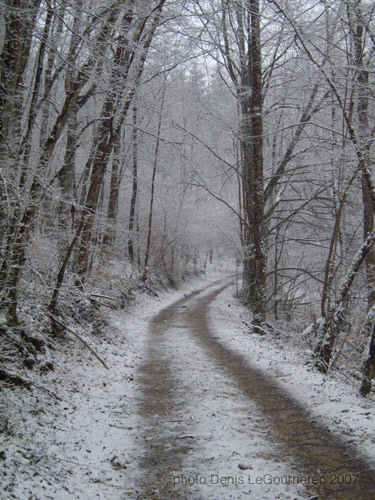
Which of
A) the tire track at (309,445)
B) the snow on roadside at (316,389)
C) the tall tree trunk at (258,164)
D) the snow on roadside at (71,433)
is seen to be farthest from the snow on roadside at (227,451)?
the tall tree trunk at (258,164)

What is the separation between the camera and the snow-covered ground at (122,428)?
325 cm

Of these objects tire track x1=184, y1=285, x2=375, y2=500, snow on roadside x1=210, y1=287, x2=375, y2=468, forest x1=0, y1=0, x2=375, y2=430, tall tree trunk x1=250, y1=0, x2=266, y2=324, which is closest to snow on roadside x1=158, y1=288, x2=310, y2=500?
tire track x1=184, y1=285, x2=375, y2=500

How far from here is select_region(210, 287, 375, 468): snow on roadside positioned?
14.0 feet

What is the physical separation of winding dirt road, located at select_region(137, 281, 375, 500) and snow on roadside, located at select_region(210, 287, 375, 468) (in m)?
0.18

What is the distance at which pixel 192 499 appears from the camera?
314 cm

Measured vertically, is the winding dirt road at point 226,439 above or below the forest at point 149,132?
below

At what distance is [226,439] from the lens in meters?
4.18

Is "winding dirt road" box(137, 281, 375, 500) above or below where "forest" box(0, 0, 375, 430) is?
below

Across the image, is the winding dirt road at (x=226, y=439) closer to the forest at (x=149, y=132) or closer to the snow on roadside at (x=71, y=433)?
the snow on roadside at (x=71, y=433)

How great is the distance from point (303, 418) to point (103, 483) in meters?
2.73

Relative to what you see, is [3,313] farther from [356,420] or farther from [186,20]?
[186,20]

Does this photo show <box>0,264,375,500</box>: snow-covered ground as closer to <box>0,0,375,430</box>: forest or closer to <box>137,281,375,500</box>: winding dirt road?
<box>137,281,375,500</box>: winding dirt road

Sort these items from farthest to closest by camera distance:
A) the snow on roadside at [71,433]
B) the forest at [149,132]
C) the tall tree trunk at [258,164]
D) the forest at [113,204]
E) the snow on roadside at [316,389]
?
the tall tree trunk at [258,164], the forest at [149,132], the forest at [113,204], the snow on roadside at [316,389], the snow on roadside at [71,433]

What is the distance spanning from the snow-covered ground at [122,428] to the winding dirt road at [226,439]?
0.02 meters
